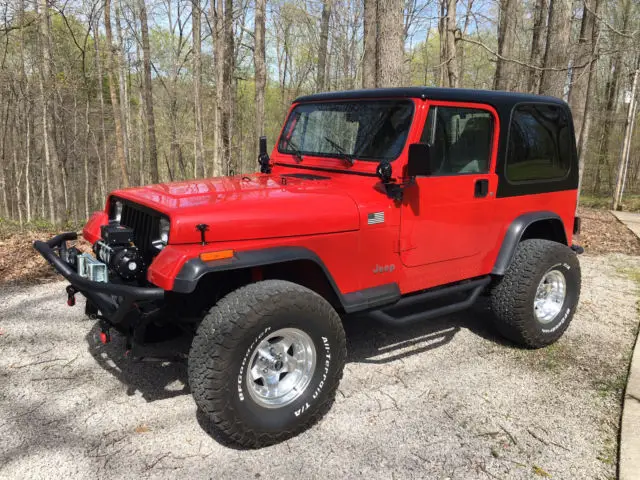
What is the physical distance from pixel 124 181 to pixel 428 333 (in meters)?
15.1

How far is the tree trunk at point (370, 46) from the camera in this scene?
8172 millimetres

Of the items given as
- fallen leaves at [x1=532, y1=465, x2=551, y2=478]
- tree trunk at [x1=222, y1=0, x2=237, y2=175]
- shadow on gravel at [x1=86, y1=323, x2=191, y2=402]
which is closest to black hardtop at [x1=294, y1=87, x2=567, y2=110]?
shadow on gravel at [x1=86, y1=323, x2=191, y2=402]

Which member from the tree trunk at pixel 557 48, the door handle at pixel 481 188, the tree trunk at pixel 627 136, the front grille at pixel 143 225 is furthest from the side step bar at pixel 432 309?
the tree trunk at pixel 627 136

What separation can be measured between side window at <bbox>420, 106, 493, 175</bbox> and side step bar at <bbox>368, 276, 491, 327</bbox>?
907 mm

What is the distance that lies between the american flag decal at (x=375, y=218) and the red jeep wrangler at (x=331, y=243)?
0.04 ft

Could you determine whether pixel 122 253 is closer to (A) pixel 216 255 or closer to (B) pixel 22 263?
(A) pixel 216 255

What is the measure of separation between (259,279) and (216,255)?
53 centimetres

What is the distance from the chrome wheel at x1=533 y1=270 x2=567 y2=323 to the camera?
4.32 m

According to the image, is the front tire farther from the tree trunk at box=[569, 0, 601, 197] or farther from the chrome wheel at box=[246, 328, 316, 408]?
the tree trunk at box=[569, 0, 601, 197]

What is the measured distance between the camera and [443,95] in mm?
3457

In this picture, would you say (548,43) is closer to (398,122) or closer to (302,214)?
(398,122)

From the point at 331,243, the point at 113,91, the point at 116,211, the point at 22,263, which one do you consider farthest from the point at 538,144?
the point at 113,91

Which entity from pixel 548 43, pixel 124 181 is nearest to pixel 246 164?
pixel 124 181

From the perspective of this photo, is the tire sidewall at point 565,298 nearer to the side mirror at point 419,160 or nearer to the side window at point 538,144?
the side window at point 538,144
